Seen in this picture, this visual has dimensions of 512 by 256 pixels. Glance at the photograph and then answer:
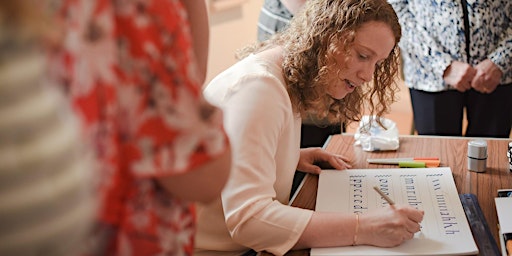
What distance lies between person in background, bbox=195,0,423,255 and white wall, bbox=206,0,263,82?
242 centimetres

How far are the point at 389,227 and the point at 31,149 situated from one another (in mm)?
767

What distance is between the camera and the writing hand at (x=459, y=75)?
2.15 metres

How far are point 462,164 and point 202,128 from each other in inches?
44.5

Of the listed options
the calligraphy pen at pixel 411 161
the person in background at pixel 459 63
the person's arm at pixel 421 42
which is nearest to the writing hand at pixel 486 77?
the person in background at pixel 459 63

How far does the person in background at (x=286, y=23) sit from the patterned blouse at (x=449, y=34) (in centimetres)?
38

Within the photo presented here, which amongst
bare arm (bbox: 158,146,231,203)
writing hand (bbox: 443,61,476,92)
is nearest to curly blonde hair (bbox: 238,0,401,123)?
bare arm (bbox: 158,146,231,203)

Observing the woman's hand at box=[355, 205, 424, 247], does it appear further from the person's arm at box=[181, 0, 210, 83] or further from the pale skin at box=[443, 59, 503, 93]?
the pale skin at box=[443, 59, 503, 93]

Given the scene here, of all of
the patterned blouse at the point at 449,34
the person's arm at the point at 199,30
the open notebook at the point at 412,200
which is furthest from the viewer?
the patterned blouse at the point at 449,34

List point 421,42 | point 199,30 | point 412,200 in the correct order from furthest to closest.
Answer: point 421,42 < point 412,200 < point 199,30

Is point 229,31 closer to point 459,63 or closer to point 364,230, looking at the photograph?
point 459,63

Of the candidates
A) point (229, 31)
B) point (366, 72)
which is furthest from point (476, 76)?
point (229, 31)

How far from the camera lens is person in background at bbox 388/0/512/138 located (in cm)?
214

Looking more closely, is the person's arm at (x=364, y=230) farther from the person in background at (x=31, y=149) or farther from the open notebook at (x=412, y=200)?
the person in background at (x=31, y=149)

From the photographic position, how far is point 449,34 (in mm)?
2174
